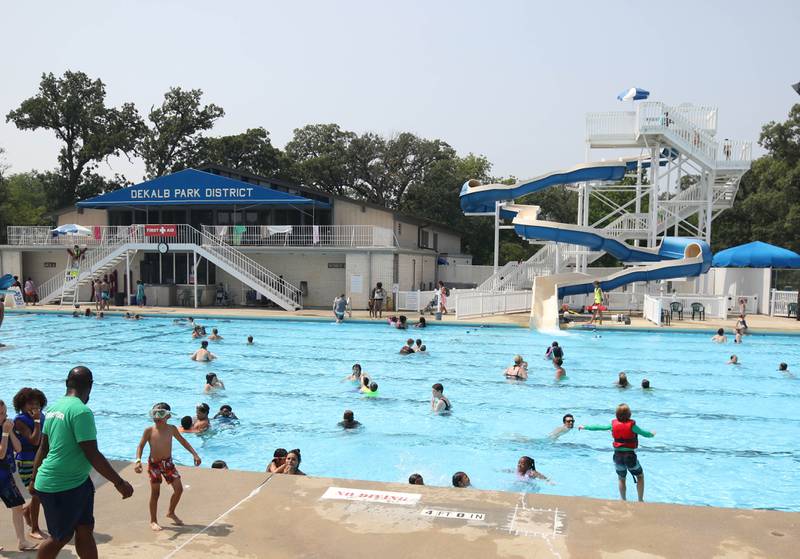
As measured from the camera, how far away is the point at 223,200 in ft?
105

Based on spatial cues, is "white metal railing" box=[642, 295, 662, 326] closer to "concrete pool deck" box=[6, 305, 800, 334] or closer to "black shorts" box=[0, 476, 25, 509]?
"concrete pool deck" box=[6, 305, 800, 334]

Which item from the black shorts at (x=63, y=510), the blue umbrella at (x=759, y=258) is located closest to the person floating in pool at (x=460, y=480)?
the black shorts at (x=63, y=510)

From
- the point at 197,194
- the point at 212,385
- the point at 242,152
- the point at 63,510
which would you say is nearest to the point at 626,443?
the point at 63,510

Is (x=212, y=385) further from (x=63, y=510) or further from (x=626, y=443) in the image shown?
(x=63, y=510)

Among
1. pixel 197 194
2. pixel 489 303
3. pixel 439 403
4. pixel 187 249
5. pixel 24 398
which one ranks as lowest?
pixel 439 403

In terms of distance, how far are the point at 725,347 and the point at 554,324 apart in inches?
237

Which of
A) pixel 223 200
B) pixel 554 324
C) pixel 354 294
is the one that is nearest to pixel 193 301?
pixel 223 200

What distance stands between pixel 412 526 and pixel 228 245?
27.6 m

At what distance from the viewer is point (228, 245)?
104 feet

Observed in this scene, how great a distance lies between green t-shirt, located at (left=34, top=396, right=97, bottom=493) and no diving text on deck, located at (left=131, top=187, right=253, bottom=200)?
28.2 metres

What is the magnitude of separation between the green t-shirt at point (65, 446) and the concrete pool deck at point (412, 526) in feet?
3.92

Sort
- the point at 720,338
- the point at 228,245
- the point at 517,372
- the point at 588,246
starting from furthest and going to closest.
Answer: the point at 228,245 < the point at 588,246 < the point at 720,338 < the point at 517,372

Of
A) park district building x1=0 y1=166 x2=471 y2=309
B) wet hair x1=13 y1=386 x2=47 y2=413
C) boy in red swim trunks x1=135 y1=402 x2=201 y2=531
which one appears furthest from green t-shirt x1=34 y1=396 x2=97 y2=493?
park district building x1=0 y1=166 x2=471 y2=309

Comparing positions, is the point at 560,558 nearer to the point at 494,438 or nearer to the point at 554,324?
the point at 494,438
